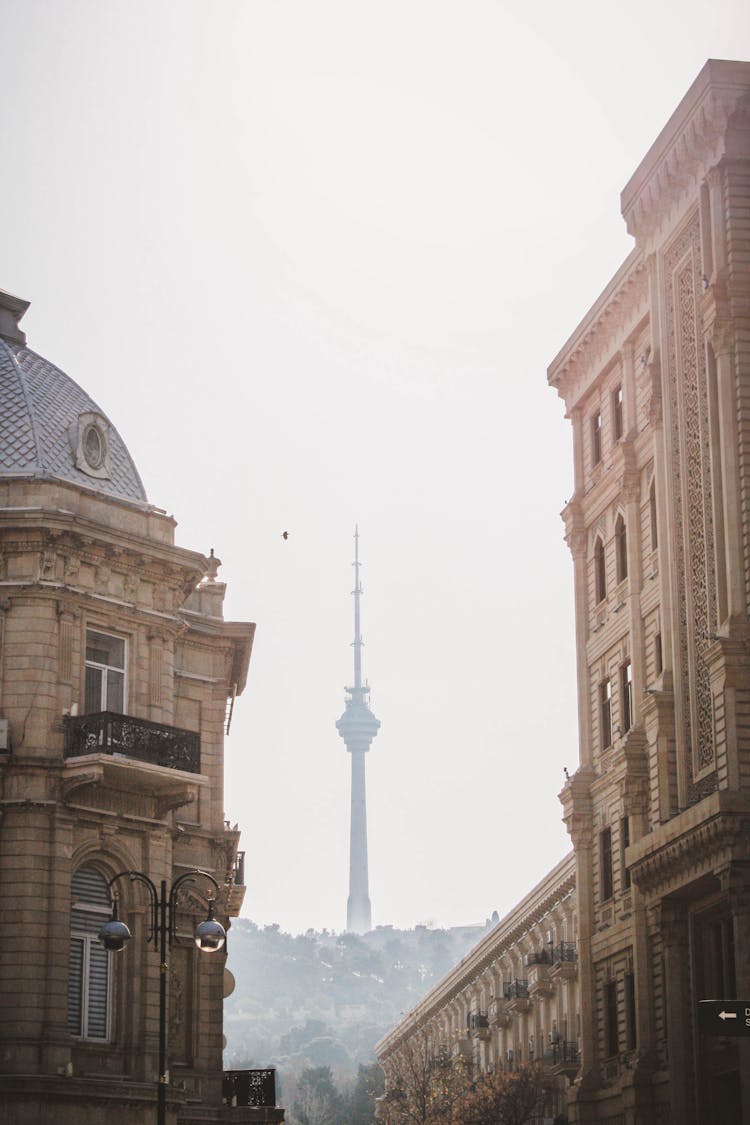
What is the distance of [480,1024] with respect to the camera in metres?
94.4

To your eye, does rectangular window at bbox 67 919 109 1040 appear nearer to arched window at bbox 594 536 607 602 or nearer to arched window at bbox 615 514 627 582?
arched window at bbox 615 514 627 582

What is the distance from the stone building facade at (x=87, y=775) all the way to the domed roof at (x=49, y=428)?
6 centimetres

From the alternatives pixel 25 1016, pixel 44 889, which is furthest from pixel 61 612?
pixel 25 1016

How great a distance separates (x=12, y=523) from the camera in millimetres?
48469

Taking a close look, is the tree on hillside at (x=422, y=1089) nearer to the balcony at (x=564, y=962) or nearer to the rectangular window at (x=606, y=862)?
the balcony at (x=564, y=962)

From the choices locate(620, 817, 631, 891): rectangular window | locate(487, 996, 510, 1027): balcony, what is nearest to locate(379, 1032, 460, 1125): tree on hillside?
locate(487, 996, 510, 1027): balcony

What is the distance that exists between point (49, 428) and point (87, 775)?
10.1 m

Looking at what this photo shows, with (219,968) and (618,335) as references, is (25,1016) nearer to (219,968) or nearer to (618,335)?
(219,968)

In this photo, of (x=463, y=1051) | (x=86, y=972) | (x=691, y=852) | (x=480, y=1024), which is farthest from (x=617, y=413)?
(x=463, y=1051)

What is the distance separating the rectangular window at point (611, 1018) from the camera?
5866cm

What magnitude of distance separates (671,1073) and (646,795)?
26.4 feet

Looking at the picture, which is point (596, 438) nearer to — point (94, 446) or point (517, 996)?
point (94, 446)

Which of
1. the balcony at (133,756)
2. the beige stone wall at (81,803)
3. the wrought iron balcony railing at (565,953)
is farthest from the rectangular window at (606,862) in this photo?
the wrought iron balcony railing at (565,953)

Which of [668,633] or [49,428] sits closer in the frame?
[49,428]
